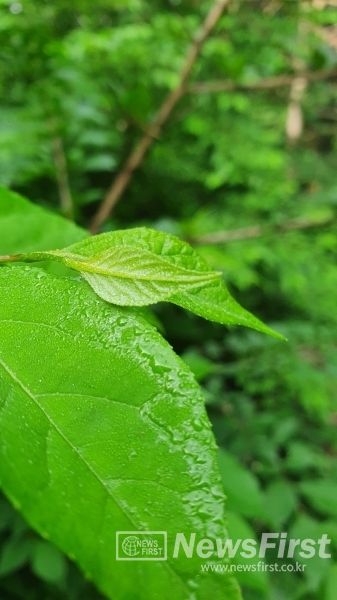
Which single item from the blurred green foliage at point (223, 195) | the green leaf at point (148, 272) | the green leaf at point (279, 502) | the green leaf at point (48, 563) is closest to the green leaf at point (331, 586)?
the blurred green foliage at point (223, 195)

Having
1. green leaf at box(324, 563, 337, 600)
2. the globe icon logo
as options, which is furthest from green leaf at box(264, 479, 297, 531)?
the globe icon logo

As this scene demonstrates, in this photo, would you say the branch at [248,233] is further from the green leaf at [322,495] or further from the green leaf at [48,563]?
the green leaf at [48,563]

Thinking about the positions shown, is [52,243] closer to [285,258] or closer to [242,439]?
[242,439]

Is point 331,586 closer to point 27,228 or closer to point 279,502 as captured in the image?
point 279,502

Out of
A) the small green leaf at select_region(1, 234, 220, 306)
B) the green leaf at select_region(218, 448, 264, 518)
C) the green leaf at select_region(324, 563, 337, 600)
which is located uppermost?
the small green leaf at select_region(1, 234, 220, 306)

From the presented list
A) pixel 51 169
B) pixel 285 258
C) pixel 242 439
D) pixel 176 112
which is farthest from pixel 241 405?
pixel 176 112

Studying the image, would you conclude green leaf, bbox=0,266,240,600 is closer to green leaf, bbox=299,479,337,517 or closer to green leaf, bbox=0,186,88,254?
green leaf, bbox=0,186,88,254
